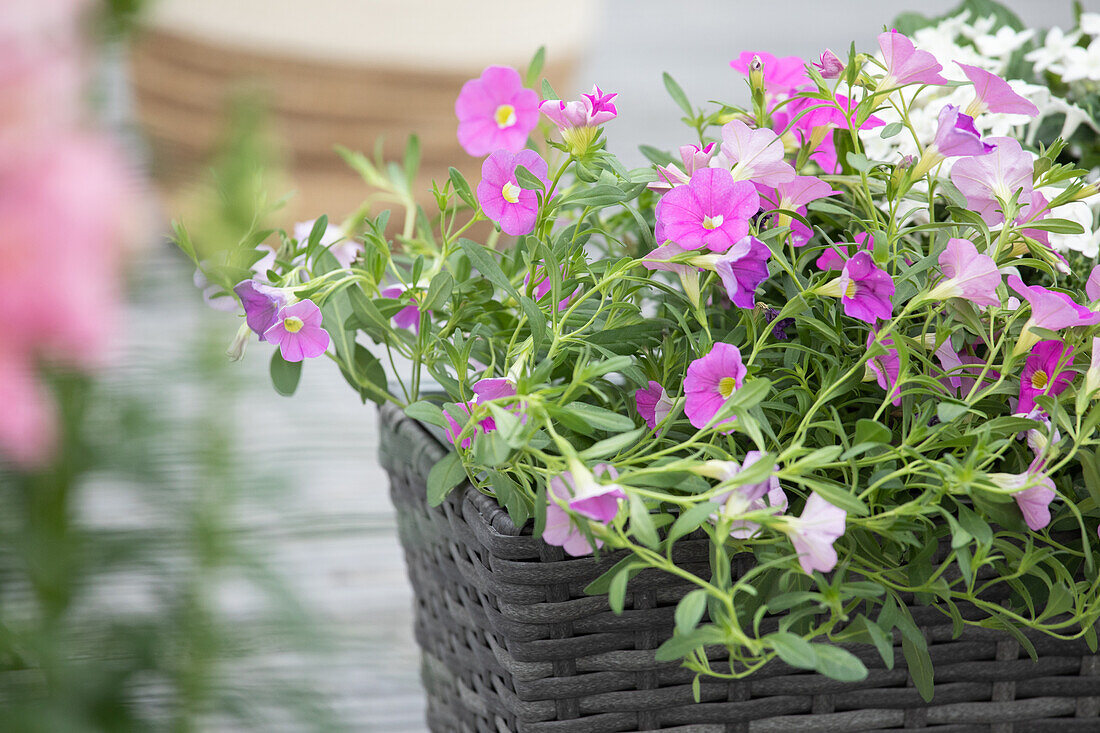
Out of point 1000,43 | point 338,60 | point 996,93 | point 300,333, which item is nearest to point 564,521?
point 300,333

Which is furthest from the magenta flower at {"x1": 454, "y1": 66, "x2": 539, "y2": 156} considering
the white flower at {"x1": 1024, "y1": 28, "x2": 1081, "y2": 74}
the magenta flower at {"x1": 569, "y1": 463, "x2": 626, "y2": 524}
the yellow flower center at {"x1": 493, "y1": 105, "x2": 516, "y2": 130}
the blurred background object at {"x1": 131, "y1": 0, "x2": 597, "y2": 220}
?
the blurred background object at {"x1": 131, "y1": 0, "x2": 597, "y2": 220}

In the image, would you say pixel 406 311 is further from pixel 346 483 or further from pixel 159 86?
pixel 159 86

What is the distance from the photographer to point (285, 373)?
0.43m

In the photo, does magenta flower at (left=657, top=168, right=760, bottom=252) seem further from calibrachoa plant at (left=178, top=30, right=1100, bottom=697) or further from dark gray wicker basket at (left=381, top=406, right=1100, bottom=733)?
dark gray wicker basket at (left=381, top=406, right=1100, bottom=733)

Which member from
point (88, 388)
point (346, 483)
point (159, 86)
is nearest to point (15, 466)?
point (88, 388)

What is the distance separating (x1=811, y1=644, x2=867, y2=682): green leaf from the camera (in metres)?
0.33

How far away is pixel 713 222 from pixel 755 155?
4 centimetres

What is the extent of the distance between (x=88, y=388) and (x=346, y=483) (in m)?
0.93

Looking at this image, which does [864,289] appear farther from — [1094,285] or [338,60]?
[338,60]

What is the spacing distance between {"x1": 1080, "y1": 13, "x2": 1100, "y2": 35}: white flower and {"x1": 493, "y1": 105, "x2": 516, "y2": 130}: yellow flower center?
13.3 inches

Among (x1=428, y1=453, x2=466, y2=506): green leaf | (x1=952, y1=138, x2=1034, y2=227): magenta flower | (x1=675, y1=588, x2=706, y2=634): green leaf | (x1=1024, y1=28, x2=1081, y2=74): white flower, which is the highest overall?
(x1=1024, y1=28, x2=1081, y2=74): white flower

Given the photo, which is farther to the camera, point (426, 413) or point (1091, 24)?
point (1091, 24)

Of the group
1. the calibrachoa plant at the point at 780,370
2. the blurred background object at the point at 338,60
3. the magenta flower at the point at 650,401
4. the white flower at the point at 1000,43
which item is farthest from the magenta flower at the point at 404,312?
the blurred background object at the point at 338,60

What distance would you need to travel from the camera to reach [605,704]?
0.43 meters
